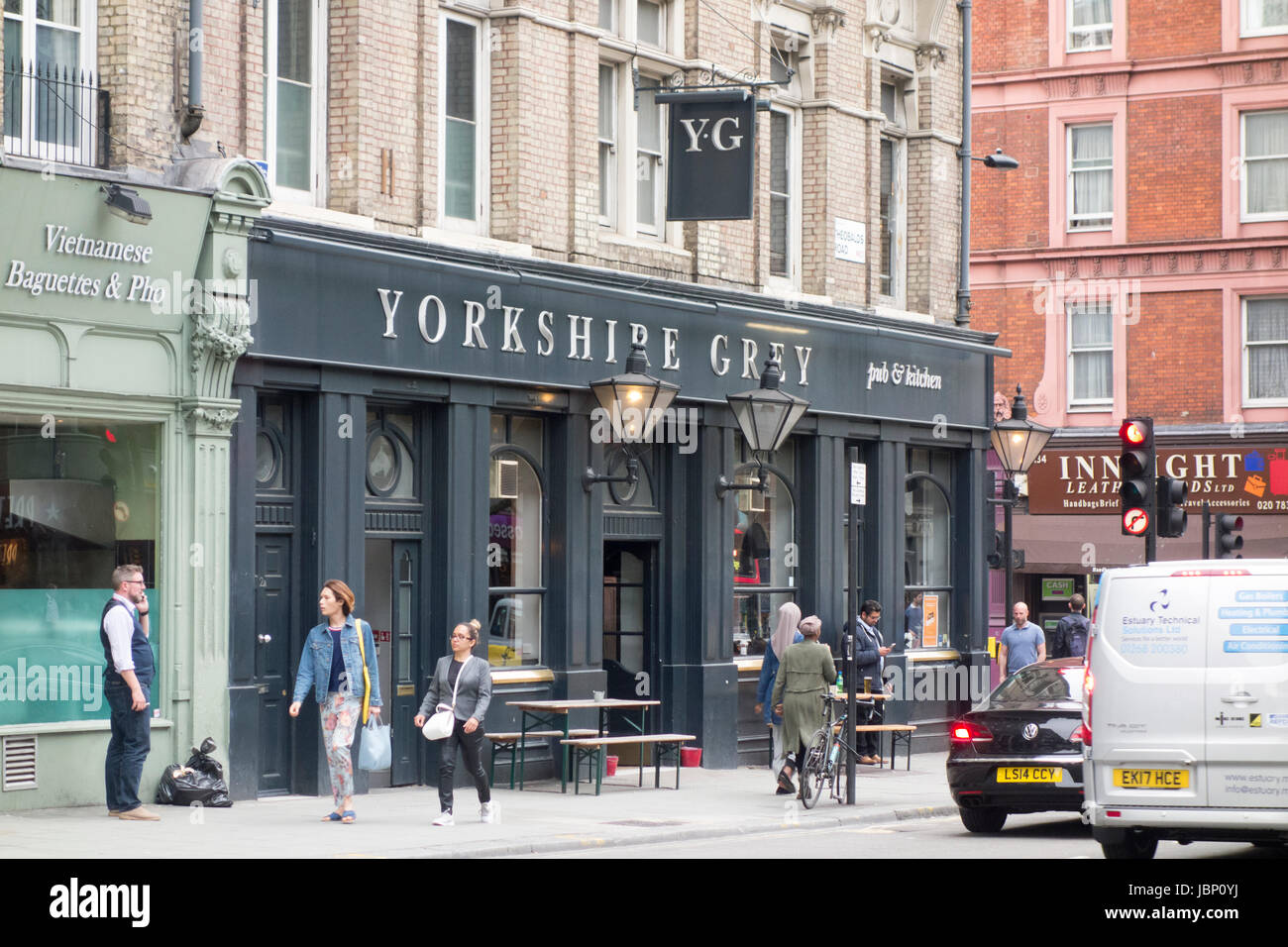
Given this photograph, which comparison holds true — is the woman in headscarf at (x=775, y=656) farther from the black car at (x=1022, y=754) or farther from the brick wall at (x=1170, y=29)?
the brick wall at (x=1170, y=29)

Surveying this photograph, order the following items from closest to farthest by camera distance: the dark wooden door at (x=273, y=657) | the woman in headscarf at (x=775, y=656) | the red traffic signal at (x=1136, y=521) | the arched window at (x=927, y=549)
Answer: the dark wooden door at (x=273, y=657)
the red traffic signal at (x=1136, y=521)
the woman in headscarf at (x=775, y=656)
the arched window at (x=927, y=549)

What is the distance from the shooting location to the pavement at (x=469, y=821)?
43.4 feet

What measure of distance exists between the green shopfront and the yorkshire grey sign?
25.1 inches

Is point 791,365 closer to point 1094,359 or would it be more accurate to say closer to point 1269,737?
point 1269,737

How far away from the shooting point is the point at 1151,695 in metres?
12.3

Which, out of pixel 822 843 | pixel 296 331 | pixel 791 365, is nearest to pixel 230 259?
pixel 296 331

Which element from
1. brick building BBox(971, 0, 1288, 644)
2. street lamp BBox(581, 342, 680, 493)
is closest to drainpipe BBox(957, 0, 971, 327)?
street lamp BBox(581, 342, 680, 493)

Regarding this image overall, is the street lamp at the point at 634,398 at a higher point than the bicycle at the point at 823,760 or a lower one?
higher

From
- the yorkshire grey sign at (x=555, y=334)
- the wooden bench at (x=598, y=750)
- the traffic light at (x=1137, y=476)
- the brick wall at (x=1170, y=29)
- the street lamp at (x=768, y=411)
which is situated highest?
the brick wall at (x=1170, y=29)

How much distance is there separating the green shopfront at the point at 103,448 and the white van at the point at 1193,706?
24.5 ft

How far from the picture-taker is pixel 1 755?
48.8 ft

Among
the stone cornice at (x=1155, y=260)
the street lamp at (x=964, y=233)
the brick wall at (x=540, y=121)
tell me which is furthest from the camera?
the stone cornice at (x=1155, y=260)

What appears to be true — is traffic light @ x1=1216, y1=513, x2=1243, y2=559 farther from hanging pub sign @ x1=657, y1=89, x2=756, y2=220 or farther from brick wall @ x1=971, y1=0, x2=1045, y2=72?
brick wall @ x1=971, y1=0, x2=1045, y2=72

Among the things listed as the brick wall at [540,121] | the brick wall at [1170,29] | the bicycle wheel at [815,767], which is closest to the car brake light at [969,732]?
the bicycle wheel at [815,767]
